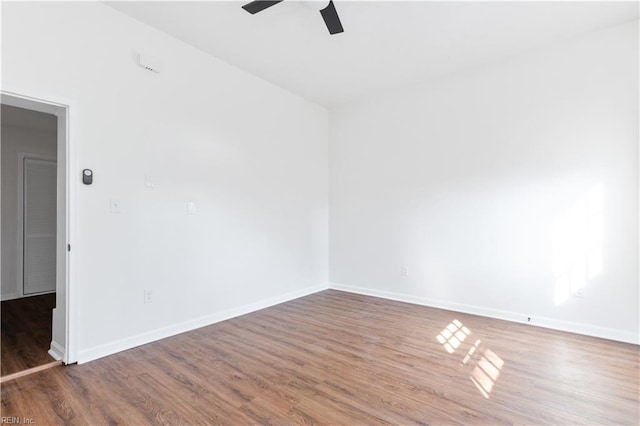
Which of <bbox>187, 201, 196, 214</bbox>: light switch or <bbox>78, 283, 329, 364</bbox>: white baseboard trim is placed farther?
<bbox>187, 201, 196, 214</bbox>: light switch

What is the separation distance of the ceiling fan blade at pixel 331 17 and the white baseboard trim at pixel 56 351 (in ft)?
11.2

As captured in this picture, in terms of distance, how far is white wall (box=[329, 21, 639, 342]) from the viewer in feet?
9.76

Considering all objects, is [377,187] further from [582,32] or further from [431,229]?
[582,32]

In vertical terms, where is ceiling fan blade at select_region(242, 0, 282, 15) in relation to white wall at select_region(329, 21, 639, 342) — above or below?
above

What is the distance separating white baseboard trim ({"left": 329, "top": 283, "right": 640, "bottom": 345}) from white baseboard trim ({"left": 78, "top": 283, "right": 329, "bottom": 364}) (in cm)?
133

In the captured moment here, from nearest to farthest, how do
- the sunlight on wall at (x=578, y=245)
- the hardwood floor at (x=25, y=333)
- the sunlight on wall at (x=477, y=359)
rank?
the sunlight on wall at (x=477, y=359) < the hardwood floor at (x=25, y=333) < the sunlight on wall at (x=578, y=245)

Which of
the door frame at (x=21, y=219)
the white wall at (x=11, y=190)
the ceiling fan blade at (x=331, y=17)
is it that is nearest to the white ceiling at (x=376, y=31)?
the ceiling fan blade at (x=331, y=17)

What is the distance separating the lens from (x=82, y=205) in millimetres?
2533

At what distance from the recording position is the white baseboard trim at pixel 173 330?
259 cm

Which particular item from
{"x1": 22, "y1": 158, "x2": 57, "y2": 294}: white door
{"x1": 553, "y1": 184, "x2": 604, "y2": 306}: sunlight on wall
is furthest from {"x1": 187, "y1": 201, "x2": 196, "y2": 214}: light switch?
{"x1": 553, "y1": 184, "x2": 604, "y2": 306}: sunlight on wall

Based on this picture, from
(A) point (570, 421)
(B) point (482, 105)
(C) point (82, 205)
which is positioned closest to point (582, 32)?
(B) point (482, 105)

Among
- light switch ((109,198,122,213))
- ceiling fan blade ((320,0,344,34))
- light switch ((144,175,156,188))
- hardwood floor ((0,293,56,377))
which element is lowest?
hardwood floor ((0,293,56,377))

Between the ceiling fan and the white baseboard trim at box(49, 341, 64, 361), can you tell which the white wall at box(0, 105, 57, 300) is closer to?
the white baseboard trim at box(49, 341, 64, 361)

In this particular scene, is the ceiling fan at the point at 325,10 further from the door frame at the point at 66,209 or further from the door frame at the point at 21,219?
the door frame at the point at 21,219
